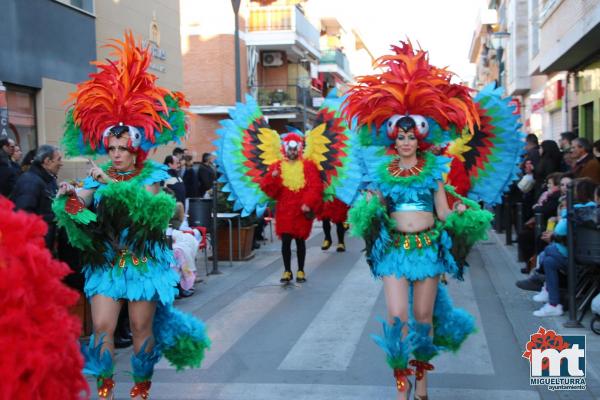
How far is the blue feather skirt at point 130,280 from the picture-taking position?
448cm

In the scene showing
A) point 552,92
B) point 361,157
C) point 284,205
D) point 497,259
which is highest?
point 552,92

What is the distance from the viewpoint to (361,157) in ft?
19.9

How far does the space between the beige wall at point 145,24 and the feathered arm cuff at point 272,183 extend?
203 inches

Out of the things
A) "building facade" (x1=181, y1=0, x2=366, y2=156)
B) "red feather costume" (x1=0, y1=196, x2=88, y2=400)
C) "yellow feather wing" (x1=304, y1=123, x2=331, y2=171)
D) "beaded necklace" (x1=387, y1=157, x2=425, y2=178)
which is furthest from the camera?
"building facade" (x1=181, y1=0, x2=366, y2=156)

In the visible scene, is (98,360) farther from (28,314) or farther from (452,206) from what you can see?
(452,206)

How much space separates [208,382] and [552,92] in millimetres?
18003

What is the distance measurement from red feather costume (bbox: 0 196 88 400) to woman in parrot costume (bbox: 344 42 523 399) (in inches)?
101

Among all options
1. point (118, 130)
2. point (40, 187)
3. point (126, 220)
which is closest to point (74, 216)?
point (126, 220)

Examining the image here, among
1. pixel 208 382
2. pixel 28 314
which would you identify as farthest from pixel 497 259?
pixel 28 314

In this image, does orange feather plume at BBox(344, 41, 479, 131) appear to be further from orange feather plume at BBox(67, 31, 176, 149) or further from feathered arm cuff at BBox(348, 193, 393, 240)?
orange feather plume at BBox(67, 31, 176, 149)

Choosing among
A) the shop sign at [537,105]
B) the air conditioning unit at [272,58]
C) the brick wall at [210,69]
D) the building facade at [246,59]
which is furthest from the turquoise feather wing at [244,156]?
the air conditioning unit at [272,58]

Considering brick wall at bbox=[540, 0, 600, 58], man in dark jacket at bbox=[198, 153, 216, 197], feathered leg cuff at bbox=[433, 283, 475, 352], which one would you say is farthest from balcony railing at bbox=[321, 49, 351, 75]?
feathered leg cuff at bbox=[433, 283, 475, 352]

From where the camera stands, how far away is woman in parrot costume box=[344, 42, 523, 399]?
4859mm

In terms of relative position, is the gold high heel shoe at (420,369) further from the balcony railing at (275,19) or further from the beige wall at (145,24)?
the balcony railing at (275,19)
